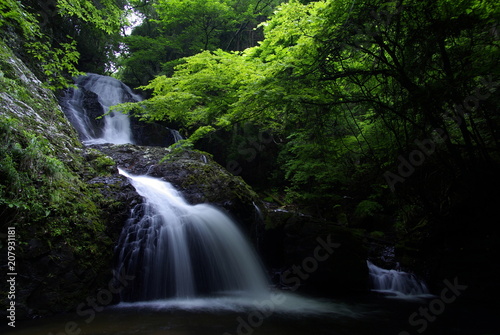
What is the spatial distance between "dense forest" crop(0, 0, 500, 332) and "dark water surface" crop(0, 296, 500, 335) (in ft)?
5.46

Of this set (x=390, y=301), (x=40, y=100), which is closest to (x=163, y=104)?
(x=40, y=100)

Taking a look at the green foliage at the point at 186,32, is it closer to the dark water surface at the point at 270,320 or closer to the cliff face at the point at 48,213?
the cliff face at the point at 48,213

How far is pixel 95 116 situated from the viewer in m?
14.2

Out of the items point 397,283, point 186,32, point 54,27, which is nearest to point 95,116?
point 54,27

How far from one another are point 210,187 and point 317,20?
5099 millimetres

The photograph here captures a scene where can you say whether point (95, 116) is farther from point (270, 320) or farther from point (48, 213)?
point (270, 320)

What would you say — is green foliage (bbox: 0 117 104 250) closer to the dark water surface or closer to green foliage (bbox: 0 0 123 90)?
the dark water surface

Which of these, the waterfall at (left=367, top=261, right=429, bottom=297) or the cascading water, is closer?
the cascading water

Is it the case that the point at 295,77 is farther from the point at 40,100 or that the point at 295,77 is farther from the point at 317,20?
the point at 40,100

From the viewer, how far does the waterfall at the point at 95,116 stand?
508 inches

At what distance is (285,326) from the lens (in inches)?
160

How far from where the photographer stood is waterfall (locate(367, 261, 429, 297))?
22.1 feet

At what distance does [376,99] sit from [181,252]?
19.1 ft

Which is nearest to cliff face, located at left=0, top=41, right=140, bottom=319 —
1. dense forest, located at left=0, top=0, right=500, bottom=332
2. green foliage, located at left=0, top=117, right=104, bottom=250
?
green foliage, located at left=0, top=117, right=104, bottom=250
